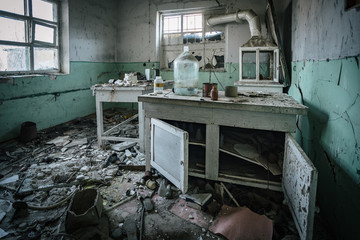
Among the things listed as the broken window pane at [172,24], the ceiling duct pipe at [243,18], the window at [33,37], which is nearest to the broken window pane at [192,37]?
the broken window pane at [172,24]

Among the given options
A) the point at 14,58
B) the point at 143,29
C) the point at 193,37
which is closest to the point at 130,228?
the point at 14,58

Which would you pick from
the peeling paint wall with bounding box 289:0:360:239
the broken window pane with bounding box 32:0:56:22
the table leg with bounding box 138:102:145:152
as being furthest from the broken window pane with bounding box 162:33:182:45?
the peeling paint wall with bounding box 289:0:360:239

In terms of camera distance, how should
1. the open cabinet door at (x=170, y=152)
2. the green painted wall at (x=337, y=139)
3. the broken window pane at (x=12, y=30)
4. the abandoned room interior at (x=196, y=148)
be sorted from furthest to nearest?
the broken window pane at (x=12, y=30) < the open cabinet door at (x=170, y=152) < the abandoned room interior at (x=196, y=148) < the green painted wall at (x=337, y=139)

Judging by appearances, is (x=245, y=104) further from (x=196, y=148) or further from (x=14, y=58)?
(x=14, y=58)

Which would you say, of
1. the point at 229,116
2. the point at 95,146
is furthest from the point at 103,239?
the point at 95,146

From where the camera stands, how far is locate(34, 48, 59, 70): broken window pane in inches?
181

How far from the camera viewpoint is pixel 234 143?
243 centimetres

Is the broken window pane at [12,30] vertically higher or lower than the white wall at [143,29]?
lower

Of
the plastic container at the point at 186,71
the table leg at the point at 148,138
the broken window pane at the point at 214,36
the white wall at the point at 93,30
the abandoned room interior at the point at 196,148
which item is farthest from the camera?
the broken window pane at the point at 214,36

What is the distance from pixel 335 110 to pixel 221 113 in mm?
898

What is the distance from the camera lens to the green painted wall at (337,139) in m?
1.43

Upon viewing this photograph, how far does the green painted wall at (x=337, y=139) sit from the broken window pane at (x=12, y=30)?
484 centimetres

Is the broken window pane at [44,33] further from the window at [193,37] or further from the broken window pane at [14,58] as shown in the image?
the window at [193,37]

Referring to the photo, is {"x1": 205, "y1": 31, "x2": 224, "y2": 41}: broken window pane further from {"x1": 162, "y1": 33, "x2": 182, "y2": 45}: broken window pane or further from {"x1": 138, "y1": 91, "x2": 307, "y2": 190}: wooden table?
{"x1": 138, "y1": 91, "x2": 307, "y2": 190}: wooden table
